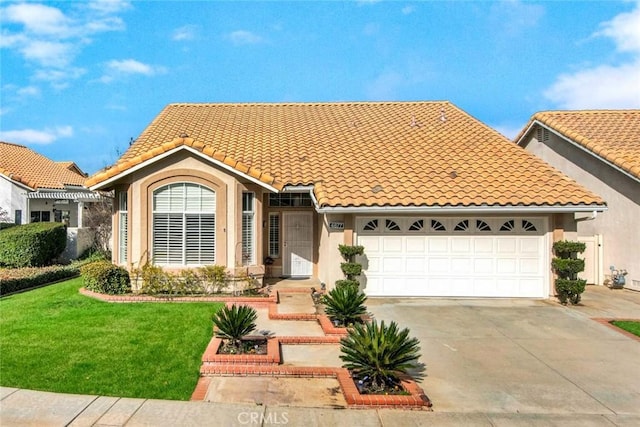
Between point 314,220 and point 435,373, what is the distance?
8.57 metres

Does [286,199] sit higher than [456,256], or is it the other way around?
[286,199]

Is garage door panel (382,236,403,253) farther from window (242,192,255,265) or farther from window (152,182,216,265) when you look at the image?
window (152,182,216,265)

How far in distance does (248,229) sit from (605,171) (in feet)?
43.6

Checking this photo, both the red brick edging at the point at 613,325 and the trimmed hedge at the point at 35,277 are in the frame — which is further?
the trimmed hedge at the point at 35,277

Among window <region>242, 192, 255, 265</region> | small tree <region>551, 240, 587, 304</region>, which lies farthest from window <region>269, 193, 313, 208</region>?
small tree <region>551, 240, 587, 304</region>

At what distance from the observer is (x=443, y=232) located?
41.7 feet

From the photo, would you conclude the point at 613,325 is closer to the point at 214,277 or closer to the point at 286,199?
the point at 286,199

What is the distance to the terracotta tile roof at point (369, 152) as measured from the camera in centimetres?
1231

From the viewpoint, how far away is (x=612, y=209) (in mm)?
15180

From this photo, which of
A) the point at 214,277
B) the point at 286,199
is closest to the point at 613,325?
the point at 286,199

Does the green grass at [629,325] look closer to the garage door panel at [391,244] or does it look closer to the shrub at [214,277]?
the garage door panel at [391,244]

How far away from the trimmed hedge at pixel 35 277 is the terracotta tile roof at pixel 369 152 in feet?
14.6

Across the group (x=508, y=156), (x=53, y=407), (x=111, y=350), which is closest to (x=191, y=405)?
(x=53, y=407)

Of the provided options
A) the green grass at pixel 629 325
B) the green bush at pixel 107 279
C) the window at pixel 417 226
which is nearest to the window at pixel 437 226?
the window at pixel 417 226
